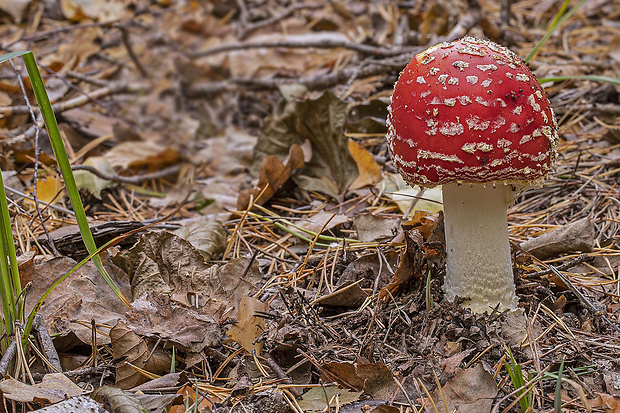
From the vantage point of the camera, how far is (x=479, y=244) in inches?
82.6

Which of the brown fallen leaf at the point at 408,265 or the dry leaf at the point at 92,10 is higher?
the dry leaf at the point at 92,10

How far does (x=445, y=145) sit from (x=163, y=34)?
392 cm

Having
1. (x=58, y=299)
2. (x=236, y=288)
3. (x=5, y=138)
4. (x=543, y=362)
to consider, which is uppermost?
(x=5, y=138)

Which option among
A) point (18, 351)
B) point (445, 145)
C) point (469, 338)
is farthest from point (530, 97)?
point (18, 351)

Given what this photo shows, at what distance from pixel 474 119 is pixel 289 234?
131cm

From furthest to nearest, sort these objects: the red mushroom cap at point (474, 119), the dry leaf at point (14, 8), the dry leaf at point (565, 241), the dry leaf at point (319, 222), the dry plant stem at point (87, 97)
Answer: the dry leaf at point (14, 8) → the dry plant stem at point (87, 97) → the dry leaf at point (319, 222) → the dry leaf at point (565, 241) → the red mushroom cap at point (474, 119)

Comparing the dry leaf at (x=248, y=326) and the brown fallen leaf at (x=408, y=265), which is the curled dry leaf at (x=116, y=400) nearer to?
the dry leaf at (x=248, y=326)

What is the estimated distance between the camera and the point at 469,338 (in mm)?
1968

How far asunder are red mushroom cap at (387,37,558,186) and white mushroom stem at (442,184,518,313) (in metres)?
0.19

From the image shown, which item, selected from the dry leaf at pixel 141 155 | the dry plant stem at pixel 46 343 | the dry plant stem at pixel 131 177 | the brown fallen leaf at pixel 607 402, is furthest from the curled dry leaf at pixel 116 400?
the dry leaf at pixel 141 155

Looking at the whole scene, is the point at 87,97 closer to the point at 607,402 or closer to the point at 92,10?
the point at 92,10

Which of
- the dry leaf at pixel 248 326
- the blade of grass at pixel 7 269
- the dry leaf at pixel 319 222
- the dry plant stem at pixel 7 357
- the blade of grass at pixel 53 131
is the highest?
the blade of grass at pixel 53 131

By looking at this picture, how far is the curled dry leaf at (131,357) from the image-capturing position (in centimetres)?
175

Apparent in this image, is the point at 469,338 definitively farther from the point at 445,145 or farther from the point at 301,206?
the point at 301,206
